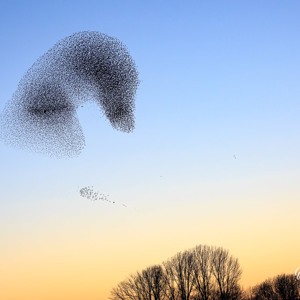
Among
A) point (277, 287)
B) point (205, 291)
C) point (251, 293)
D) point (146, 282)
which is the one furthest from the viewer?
point (251, 293)

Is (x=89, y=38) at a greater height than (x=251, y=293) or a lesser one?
greater

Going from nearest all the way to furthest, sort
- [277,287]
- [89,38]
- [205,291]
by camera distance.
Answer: [89,38] < [205,291] < [277,287]

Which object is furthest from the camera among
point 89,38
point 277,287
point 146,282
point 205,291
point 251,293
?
point 251,293

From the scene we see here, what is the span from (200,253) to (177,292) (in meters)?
8.09

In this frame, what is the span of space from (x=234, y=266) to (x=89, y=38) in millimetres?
52645

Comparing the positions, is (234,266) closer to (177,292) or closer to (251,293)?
(177,292)

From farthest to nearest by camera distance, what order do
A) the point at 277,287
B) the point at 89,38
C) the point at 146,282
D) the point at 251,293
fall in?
the point at 251,293 → the point at 277,287 → the point at 146,282 → the point at 89,38

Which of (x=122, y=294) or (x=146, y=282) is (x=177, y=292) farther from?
(x=122, y=294)

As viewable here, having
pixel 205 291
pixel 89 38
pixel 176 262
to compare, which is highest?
pixel 89 38

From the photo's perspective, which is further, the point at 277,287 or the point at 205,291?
the point at 277,287

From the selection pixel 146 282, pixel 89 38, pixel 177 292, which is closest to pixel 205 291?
pixel 177 292

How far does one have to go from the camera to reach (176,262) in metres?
78.4

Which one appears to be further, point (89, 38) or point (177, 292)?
point (177, 292)

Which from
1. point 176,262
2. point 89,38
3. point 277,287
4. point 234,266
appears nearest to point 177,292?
point 176,262
